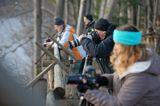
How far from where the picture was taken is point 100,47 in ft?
21.2

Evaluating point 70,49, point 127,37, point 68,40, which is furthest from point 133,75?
point 68,40

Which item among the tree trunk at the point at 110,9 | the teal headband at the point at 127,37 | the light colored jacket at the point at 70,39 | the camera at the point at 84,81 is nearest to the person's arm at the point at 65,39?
the light colored jacket at the point at 70,39

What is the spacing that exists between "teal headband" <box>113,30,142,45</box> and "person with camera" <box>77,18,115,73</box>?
2750 millimetres

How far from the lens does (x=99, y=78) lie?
12.8ft

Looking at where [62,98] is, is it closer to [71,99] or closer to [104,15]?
[71,99]

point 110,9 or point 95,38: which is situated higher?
point 110,9

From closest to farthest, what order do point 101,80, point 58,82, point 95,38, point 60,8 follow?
point 101,80, point 95,38, point 58,82, point 60,8

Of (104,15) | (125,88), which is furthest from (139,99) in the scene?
(104,15)

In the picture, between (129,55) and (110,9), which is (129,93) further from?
(110,9)

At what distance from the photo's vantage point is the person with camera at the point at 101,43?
6477 mm

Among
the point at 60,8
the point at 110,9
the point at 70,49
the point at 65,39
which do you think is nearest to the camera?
the point at 70,49

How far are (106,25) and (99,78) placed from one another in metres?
2.80

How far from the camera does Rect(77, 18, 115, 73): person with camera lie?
6.48 meters

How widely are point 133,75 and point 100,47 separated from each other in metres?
2.99
